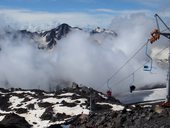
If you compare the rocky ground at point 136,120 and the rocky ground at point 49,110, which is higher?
the rocky ground at point 49,110

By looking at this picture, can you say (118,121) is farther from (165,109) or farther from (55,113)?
(55,113)

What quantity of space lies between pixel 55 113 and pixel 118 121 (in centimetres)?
10669

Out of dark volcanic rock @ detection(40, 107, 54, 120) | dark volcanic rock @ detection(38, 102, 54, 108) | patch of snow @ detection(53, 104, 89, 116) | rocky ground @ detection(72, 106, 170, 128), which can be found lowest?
rocky ground @ detection(72, 106, 170, 128)

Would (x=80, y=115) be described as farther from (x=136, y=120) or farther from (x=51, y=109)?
(x=51, y=109)

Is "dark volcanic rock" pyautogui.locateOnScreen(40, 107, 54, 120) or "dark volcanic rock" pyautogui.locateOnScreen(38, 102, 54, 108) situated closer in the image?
"dark volcanic rock" pyautogui.locateOnScreen(40, 107, 54, 120)

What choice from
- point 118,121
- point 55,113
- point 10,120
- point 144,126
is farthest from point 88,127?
point 55,113

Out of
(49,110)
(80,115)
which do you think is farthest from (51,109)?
(80,115)

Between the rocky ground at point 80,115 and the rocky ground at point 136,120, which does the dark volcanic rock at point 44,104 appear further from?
the rocky ground at point 136,120

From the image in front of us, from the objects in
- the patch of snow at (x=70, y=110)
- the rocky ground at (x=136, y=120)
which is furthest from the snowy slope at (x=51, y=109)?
the rocky ground at (x=136, y=120)

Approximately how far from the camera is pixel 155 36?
6359 cm

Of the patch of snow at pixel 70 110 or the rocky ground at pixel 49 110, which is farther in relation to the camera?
the patch of snow at pixel 70 110

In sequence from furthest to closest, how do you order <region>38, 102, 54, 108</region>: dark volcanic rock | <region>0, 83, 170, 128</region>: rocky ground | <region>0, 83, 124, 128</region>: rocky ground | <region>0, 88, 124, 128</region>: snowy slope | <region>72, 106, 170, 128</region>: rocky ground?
<region>38, 102, 54, 108</region>: dark volcanic rock → <region>0, 88, 124, 128</region>: snowy slope → <region>0, 83, 124, 128</region>: rocky ground → <region>0, 83, 170, 128</region>: rocky ground → <region>72, 106, 170, 128</region>: rocky ground

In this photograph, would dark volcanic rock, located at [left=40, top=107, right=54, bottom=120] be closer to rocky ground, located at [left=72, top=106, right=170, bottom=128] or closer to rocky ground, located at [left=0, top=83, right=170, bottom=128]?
rocky ground, located at [left=0, top=83, right=170, bottom=128]

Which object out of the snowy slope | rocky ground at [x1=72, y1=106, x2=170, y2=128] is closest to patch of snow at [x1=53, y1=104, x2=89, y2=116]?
the snowy slope
